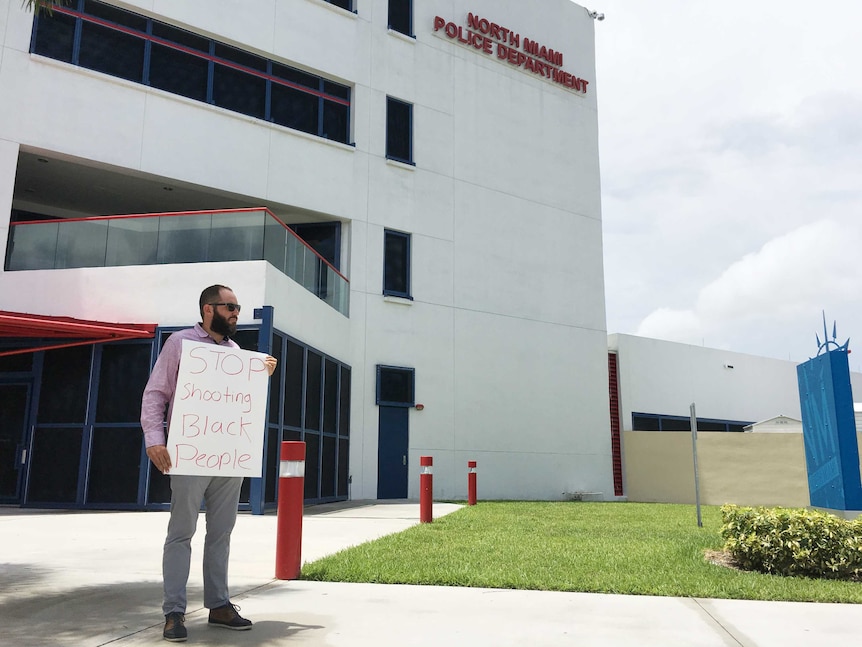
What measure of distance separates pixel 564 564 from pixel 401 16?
63.3 feet

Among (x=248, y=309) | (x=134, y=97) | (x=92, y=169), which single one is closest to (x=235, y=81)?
(x=134, y=97)

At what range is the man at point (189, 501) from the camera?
4.23m

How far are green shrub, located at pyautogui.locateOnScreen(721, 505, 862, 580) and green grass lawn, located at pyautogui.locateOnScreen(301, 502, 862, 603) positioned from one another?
232 mm

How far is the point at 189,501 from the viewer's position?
4.42 metres

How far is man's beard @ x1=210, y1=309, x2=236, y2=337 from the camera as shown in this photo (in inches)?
184

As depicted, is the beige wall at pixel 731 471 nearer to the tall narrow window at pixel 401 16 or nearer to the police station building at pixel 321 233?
the police station building at pixel 321 233

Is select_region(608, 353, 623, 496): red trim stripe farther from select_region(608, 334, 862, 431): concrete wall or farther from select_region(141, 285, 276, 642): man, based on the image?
select_region(141, 285, 276, 642): man

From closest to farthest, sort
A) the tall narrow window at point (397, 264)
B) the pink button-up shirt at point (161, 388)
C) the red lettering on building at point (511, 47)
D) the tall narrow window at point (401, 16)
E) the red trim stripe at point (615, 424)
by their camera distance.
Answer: the pink button-up shirt at point (161, 388) < the tall narrow window at point (397, 264) < the tall narrow window at point (401, 16) < the red lettering on building at point (511, 47) < the red trim stripe at point (615, 424)

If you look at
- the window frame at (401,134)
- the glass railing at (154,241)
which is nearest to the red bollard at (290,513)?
the glass railing at (154,241)

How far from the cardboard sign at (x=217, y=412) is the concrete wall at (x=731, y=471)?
795 inches

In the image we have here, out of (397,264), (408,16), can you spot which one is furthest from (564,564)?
(408,16)

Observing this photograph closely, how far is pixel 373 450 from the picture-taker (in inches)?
771

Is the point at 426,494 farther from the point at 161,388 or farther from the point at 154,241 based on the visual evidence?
the point at 161,388

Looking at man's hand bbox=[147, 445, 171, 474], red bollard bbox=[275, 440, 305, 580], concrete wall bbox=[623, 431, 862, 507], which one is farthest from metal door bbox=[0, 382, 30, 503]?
concrete wall bbox=[623, 431, 862, 507]
